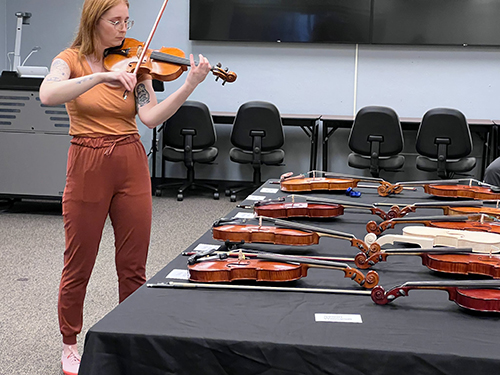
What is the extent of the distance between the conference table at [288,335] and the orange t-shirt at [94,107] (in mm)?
757

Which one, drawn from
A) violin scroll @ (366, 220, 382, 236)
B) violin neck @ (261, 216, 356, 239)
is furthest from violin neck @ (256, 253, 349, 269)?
violin scroll @ (366, 220, 382, 236)

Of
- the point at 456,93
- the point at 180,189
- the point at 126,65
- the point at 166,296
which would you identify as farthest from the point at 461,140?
the point at 166,296

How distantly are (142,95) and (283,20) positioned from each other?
13.9 ft

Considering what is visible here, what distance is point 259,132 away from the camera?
17.5 feet

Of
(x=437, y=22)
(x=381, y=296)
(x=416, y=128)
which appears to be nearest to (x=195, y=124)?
(x=416, y=128)

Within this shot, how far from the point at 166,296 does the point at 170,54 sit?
3.73 feet

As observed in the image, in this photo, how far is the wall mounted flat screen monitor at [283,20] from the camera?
586cm

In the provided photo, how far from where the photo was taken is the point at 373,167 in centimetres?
526

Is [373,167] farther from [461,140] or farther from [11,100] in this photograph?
[11,100]

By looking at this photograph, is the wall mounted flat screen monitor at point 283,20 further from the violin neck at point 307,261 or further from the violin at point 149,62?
the violin neck at point 307,261

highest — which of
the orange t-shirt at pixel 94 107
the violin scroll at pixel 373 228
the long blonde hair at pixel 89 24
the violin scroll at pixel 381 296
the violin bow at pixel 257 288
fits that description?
the long blonde hair at pixel 89 24

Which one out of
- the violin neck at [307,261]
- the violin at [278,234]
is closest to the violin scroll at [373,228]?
the violin at [278,234]

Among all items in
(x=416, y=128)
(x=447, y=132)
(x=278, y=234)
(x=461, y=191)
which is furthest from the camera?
(x=416, y=128)

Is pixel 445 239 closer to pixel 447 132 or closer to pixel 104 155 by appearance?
pixel 104 155
